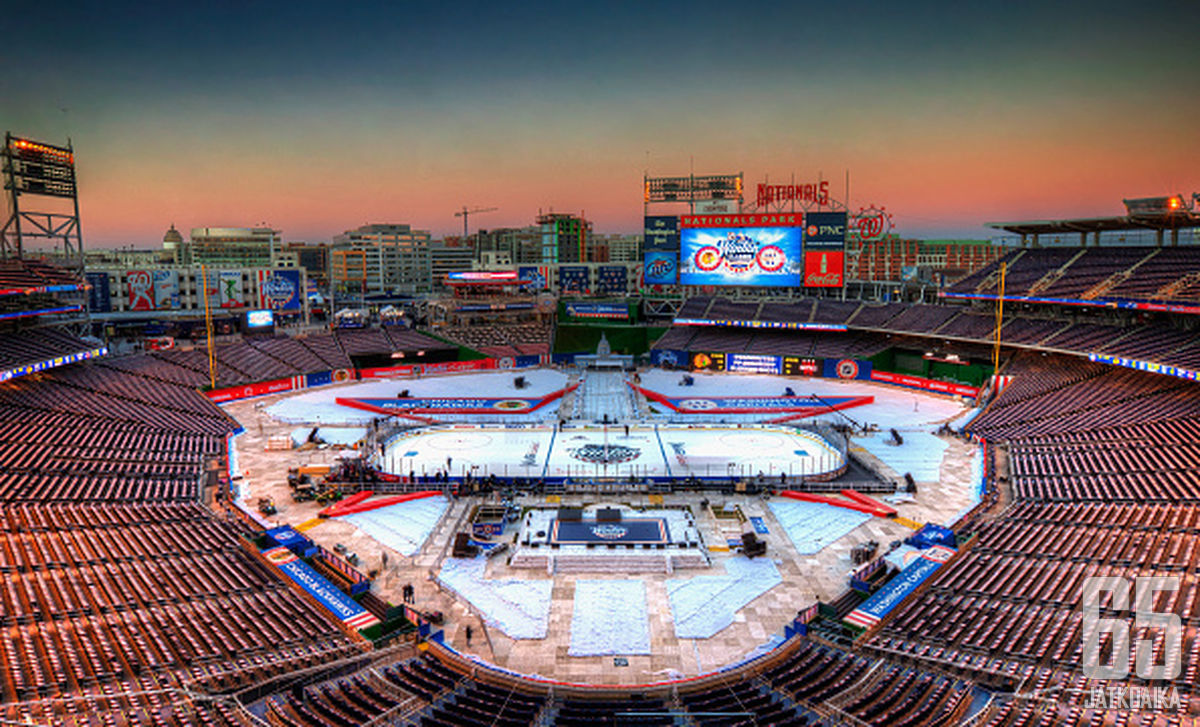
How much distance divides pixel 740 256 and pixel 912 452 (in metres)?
36.6

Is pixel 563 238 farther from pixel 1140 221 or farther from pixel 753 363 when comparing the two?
pixel 1140 221

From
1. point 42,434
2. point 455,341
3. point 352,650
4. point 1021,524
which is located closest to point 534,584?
point 352,650

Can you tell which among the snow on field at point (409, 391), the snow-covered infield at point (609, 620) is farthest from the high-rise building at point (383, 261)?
the snow-covered infield at point (609, 620)

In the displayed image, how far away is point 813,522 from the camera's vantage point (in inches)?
1180

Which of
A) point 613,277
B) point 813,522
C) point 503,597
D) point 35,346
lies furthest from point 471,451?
point 613,277

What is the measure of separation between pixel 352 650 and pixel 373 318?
65388mm

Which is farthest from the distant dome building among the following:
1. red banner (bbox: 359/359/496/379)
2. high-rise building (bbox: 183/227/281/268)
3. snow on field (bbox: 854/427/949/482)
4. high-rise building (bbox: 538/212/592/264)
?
snow on field (bbox: 854/427/949/482)

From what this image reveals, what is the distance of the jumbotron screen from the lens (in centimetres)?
7031

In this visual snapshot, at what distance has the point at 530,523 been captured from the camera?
29062 millimetres

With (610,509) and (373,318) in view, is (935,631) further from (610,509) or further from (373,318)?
(373,318)

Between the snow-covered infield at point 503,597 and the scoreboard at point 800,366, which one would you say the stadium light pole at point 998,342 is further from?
→ the snow-covered infield at point 503,597

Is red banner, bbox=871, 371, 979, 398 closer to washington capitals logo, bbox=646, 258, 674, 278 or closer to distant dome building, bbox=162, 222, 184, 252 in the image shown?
washington capitals logo, bbox=646, 258, 674, 278

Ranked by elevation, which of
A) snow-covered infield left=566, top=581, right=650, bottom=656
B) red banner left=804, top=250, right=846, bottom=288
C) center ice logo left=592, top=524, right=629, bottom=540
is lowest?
snow-covered infield left=566, top=581, right=650, bottom=656

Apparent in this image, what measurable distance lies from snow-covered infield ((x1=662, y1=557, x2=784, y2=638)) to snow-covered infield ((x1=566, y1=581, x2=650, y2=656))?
1.19 m
